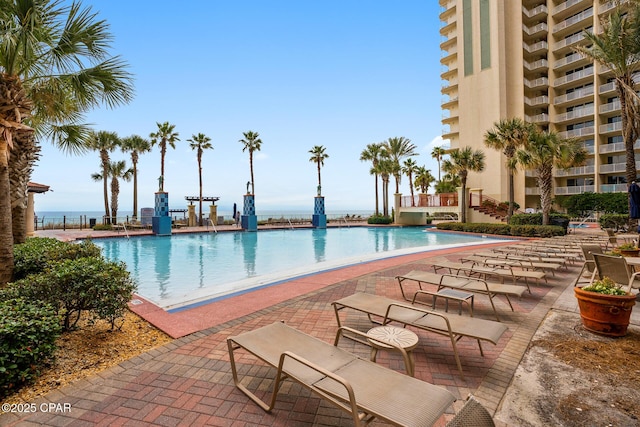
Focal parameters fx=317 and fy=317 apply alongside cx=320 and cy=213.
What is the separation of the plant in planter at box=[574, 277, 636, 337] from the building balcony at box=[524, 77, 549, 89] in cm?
3910

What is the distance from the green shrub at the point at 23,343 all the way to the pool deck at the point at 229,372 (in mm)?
353

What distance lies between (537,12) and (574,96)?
1058cm

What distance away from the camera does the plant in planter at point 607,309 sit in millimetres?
3893

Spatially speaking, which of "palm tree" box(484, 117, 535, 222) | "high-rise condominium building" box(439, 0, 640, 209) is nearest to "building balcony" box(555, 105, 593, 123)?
"high-rise condominium building" box(439, 0, 640, 209)

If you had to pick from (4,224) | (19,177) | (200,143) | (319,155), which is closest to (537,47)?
(319,155)

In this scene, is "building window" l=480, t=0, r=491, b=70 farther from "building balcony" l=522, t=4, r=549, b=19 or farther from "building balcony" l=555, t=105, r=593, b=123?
"building balcony" l=555, t=105, r=593, b=123

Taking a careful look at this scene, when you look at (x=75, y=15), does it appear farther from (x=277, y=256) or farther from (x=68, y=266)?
(x=277, y=256)

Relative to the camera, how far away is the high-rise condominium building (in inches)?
1228

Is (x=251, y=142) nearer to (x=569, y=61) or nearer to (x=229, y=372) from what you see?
(x=229, y=372)

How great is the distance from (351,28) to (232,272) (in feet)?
63.5

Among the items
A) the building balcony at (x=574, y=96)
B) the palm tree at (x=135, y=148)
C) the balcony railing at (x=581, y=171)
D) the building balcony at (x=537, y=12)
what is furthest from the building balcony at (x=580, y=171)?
the palm tree at (x=135, y=148)

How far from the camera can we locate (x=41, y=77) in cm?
619

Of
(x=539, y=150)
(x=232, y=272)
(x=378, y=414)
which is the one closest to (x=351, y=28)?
(x=539, y=150)

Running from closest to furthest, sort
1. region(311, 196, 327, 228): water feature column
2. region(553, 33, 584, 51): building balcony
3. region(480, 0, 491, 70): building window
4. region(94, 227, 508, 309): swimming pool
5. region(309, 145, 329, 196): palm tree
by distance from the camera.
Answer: region(94, 227, 508, 309): swimming pool
region(311, 196, 327, 228): water feature column
region(553, 33, 584, 51): building balcony
region(480, 0, 491, 70): building window
region(309, 145, 329, 196): palm tree
